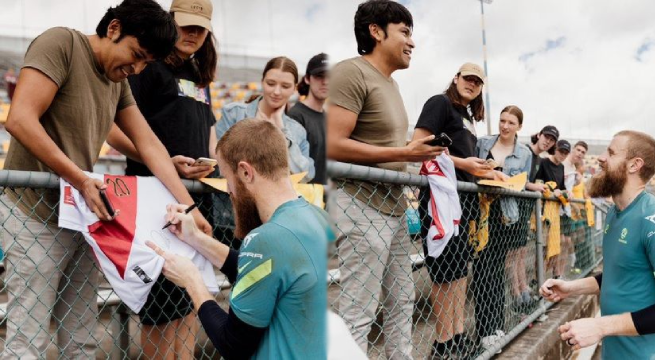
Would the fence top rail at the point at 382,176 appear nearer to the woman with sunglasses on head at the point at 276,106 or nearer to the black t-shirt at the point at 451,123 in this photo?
the black t-shirt at the point at 451,123

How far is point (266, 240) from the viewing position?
1.14 meters

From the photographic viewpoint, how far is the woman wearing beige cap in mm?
2018

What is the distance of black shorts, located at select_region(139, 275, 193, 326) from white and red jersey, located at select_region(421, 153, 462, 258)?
1.05 metres

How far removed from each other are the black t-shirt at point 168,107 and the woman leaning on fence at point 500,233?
57.2 inches

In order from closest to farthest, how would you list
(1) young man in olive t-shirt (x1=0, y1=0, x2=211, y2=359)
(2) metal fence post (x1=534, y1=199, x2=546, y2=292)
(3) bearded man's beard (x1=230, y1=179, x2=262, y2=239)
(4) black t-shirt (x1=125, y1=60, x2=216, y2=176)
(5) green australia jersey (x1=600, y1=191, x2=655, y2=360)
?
(3) bearded man's beard (x1=230, y1=179, x2=262, y2=239) → (1) young man in olive t-shirt (x1=0, y1=0, x2=211, y2=359) → (4) black t-shirt (x1=125, y1=60, x2=216, y2=176) → (5) green australia jersey (x1=600, y1=191, x2=655, y2=360) → (2) metal fence post (x1=534, y1=199, x2=546, y2=292)

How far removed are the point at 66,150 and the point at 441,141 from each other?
4.22ft

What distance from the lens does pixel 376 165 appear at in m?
2.32

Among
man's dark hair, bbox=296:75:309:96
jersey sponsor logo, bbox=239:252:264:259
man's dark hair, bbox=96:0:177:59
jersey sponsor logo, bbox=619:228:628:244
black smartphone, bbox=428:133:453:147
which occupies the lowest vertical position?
jersey sponsor logo, bbox=619:228:628:244

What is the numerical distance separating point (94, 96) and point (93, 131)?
0.39ft

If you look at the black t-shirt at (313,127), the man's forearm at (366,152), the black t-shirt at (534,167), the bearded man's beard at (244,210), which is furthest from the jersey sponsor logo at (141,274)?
the black t-shirt at (534,167)

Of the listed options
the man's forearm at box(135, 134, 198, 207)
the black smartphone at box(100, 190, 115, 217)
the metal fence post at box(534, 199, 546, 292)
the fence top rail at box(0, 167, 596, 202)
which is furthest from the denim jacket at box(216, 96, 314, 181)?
the metal fence post at box(534, 199, 546, 292)

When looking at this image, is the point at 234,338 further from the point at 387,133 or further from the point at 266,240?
the point at 387,133

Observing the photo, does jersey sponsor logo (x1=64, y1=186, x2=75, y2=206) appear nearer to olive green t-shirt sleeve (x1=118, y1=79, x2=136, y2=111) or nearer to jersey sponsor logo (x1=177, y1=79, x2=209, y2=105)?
olive green t-shirt sleeve (x1=118, y1=79, x2=136, y2=111)

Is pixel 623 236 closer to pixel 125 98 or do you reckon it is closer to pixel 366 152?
pixel 366 152
